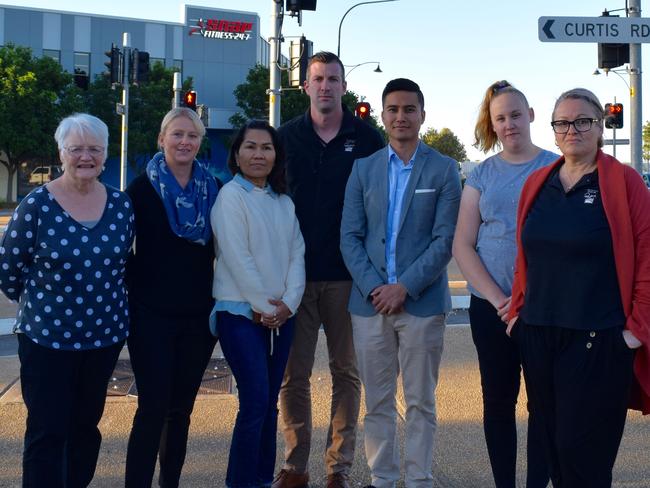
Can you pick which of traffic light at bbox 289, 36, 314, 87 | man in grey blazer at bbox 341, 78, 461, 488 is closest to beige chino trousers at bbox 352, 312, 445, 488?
man in grey blazer at bbox 341, 78, 461, 488

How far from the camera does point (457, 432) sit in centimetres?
540

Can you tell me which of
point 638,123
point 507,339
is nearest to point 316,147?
point 507,339

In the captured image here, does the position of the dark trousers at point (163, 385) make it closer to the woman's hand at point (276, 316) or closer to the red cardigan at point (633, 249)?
the woman's hand at point (276, 316)

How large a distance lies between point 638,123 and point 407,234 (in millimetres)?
8018

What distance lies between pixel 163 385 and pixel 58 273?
0.80 metres

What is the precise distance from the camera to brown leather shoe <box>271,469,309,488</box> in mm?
4605

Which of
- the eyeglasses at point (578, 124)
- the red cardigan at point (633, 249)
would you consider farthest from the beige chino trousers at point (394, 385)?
Answer: the eyeglasses at point (578, 124)

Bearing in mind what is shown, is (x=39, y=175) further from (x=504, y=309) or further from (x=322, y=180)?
(x=504, y=309)

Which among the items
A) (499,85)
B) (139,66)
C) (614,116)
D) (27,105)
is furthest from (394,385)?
(27,105)

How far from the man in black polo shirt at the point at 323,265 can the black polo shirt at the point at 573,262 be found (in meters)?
1.47

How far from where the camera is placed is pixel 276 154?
4.46 metres

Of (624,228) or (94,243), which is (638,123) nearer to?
(624,228)

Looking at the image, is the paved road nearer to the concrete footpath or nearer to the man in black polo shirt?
the concrete footpath

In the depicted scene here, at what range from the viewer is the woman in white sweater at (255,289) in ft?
13.7
